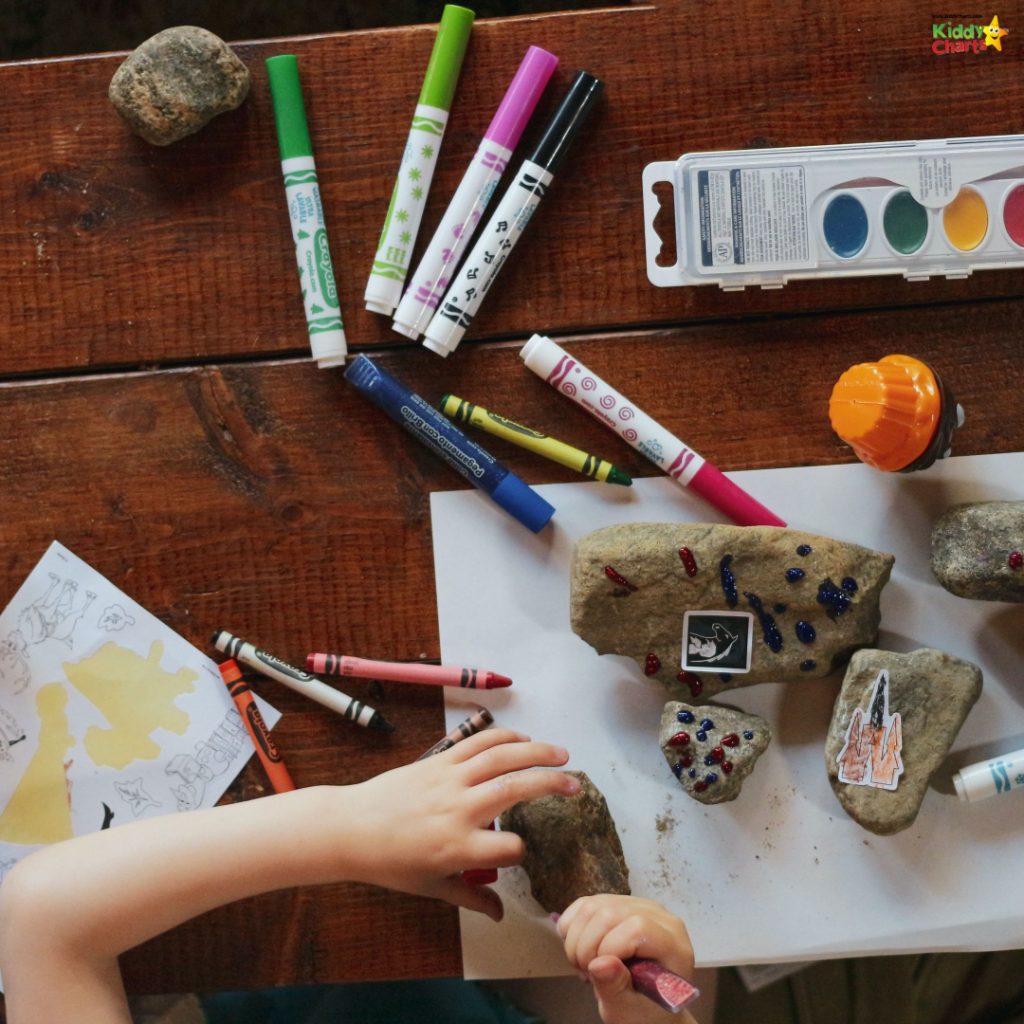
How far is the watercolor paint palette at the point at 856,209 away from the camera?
0.82 meters

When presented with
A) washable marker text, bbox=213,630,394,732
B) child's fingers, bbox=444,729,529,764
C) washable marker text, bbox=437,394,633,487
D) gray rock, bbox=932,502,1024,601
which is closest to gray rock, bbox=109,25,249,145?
washable marker text, bbox=437,394,633,487

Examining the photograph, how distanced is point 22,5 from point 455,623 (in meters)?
0.83

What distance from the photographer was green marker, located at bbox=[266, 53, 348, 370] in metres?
0.83

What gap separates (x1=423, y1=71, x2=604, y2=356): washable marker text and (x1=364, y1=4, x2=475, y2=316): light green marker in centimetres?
5

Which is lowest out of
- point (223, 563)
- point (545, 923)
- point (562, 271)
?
point (545, 923)

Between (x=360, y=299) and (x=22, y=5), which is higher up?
(x=22, y=5)

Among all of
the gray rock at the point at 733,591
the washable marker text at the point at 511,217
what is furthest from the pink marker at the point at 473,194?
the gray rock at the point at 733,591

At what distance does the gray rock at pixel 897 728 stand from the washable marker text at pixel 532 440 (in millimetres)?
244

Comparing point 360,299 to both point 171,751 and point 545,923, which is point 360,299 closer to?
point 171,751

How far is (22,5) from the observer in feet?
3.66

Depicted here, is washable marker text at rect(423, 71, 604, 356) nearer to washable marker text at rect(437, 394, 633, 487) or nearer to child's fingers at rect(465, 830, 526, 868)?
washable marker text at rect(437, 394, 633, 487)

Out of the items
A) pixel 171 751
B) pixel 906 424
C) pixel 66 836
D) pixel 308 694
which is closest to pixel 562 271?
pixel 906 424

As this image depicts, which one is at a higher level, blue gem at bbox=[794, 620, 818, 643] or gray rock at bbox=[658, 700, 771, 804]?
A: blue gem at bbox=[794, 620, 818, 643]

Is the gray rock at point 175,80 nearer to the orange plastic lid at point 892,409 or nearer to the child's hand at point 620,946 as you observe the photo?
the orange plastic lid at point 892,409
